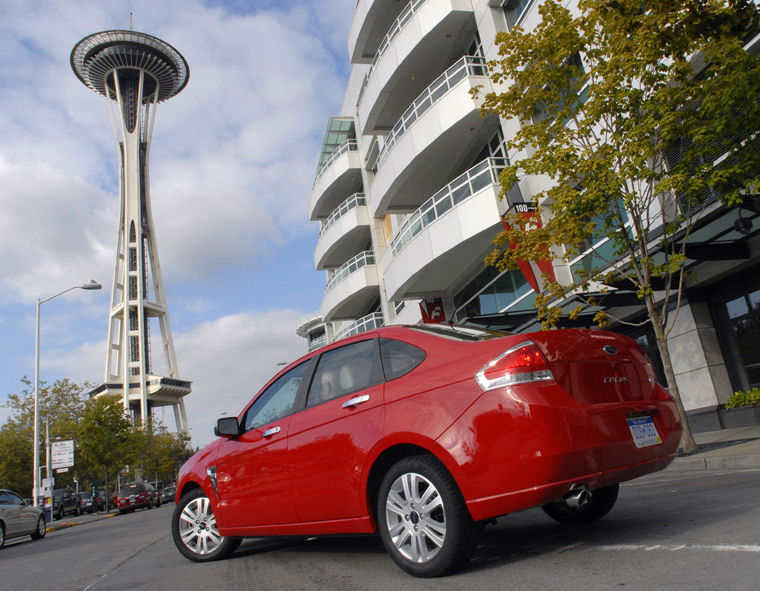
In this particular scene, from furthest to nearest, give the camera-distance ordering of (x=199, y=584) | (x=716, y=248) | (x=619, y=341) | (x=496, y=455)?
(x=716, y=248) < (x=199, y=584) < (x=619, y=341) < (x=496, y=455)

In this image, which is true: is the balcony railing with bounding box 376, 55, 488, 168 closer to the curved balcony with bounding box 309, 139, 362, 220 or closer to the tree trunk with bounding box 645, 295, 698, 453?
the tree trunk with bounding box 645, 295, 698, 453

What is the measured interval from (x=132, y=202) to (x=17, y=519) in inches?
2904

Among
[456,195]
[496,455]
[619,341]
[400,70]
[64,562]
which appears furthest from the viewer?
[400,70]

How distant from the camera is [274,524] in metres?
4.75

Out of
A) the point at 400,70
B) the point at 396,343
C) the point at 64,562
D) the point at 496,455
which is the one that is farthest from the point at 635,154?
the point at 400,70

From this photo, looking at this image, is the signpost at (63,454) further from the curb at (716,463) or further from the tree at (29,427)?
the curb at (716,463)

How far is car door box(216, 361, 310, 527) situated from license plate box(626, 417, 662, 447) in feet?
7.85

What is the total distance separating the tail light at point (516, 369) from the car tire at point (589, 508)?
167 cm

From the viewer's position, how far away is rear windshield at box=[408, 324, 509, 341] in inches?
156

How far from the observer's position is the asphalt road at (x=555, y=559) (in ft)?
9.98

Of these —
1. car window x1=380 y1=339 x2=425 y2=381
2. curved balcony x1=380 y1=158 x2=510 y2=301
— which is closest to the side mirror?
car window x1=380 y1=339 x2=425 y2=381

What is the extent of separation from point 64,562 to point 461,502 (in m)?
7.15

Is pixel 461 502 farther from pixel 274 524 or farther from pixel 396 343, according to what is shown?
pixel 274 524

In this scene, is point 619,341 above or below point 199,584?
above
